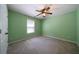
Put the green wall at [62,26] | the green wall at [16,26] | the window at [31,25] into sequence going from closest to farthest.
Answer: the green wall at [16,26], the green wall at [62,26], the window at [31,25]

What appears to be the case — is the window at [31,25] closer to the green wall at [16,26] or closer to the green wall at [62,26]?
the green wall at [16,26]

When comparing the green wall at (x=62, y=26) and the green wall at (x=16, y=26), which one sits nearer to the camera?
the green wall at (x=16, y=26)

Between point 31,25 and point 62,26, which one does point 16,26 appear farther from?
point 62,26

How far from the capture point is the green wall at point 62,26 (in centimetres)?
444

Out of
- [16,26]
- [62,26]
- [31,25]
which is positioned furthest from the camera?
[31,25]

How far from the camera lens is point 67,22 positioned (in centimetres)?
482

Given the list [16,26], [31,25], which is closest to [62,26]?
[31,25]

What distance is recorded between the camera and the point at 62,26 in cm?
526

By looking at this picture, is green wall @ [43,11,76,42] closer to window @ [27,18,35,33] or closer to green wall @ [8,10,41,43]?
window @ [27,18,35,33]

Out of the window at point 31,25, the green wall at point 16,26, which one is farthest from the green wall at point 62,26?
the green wall at point 16,26

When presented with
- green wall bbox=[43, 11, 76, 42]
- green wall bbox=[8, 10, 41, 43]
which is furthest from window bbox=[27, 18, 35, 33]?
green wall bbox=[43, 11, 76, 42]

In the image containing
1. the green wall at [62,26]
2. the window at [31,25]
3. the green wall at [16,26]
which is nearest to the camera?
the green wall at [16,26]
